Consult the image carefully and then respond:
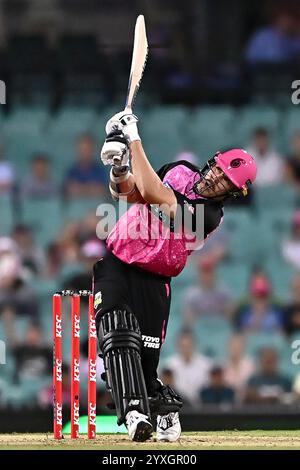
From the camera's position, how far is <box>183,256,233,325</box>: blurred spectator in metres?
10.1

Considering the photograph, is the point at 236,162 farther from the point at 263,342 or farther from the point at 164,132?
the point at 164,132

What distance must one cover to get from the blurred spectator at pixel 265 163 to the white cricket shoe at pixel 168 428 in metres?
4.76

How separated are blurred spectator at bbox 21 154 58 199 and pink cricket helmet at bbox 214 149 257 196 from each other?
5.10 meters

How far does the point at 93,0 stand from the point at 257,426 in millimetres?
5390

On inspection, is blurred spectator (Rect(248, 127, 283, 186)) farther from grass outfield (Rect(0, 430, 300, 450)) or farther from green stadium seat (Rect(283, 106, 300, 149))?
grass outfield (Rect(0, 430, 300, 450))

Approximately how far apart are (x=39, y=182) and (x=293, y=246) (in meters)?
2.29

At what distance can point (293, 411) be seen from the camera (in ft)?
28.2

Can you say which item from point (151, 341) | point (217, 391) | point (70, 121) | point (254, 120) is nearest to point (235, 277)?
point (217, 391)

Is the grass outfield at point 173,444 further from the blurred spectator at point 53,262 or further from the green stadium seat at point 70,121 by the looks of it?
the green stadium seat at point 70,121

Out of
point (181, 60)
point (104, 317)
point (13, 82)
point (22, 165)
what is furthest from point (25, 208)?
point (104, 317)

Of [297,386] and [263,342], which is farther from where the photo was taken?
→ [263,342]

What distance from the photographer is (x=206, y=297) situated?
1027 cm

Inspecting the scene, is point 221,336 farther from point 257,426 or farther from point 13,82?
point 13,82

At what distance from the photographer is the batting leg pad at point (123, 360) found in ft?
19.0
